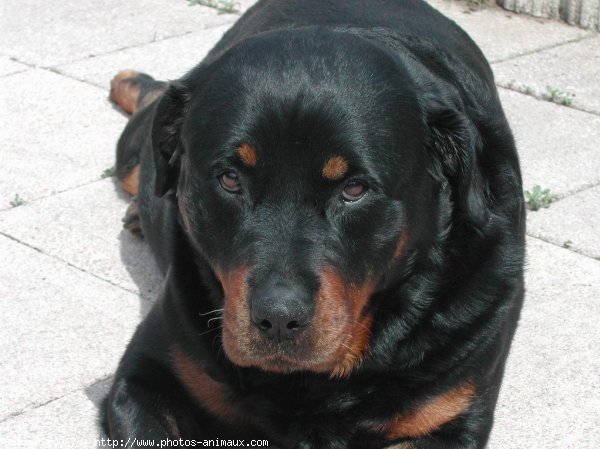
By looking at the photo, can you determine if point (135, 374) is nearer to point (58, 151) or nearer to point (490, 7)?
point (58, 151)

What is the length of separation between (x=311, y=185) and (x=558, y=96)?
3.98 meters

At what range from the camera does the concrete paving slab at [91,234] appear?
5.05m

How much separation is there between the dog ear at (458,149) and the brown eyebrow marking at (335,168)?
0.41 m

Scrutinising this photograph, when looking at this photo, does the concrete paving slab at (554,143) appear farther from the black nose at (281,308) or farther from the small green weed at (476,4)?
the black nose at (281,308)

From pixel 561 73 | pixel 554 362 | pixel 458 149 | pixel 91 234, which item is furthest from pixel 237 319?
pixel 561 73

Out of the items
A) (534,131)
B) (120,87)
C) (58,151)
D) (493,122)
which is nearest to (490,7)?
(534,131)

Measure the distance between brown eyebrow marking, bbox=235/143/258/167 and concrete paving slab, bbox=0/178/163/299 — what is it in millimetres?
1672

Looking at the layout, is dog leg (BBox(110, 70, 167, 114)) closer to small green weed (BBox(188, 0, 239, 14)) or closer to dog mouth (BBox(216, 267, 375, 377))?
small green weed (BBox(188, 0, 239, 14))

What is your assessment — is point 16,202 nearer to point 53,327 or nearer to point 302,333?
point 53,327

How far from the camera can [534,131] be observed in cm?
643

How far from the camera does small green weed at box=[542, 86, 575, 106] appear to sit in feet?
22.4

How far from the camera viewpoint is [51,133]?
6.39 metres

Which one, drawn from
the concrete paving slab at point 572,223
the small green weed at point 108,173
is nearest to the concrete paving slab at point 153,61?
the small green weed at point 108,173

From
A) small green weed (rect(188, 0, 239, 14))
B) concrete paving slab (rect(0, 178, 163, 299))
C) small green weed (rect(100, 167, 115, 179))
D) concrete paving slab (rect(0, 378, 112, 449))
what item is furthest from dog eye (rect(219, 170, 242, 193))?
small green weed (rect(188, 0, 239, 14))
